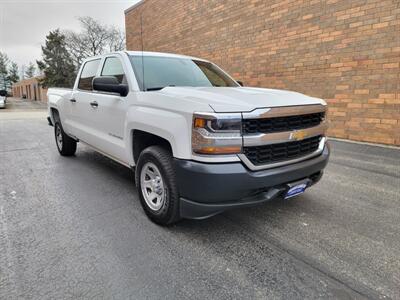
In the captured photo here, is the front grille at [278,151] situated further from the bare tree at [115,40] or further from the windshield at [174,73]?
the bare tree at [115,40]

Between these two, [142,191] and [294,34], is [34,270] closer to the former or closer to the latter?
[142,191]

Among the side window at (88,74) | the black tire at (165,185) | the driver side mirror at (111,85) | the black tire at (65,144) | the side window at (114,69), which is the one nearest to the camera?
the black tire at (165,185)

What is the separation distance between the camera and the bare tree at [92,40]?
113ft

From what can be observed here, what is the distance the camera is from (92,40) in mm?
34875

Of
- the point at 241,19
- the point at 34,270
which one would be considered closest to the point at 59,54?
the point at 241,19

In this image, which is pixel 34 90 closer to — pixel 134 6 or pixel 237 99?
pixel 134 6

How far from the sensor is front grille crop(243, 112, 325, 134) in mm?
2613

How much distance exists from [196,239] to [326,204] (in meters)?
1.84

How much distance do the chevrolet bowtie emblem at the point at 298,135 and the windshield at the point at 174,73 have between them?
4.96 ft

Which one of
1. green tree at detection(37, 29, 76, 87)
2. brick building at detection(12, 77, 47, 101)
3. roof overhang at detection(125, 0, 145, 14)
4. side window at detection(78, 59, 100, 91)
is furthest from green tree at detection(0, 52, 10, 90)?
side window at detection(78, 59, 100, 91)

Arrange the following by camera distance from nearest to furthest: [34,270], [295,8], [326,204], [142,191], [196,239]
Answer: [34,270], [196,239], [142,191], [326,204], [295,8]

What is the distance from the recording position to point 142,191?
3359 millimetres

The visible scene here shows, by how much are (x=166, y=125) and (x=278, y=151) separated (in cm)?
110

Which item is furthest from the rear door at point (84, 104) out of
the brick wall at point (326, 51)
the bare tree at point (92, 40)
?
the bare tree at point (92, 40)
